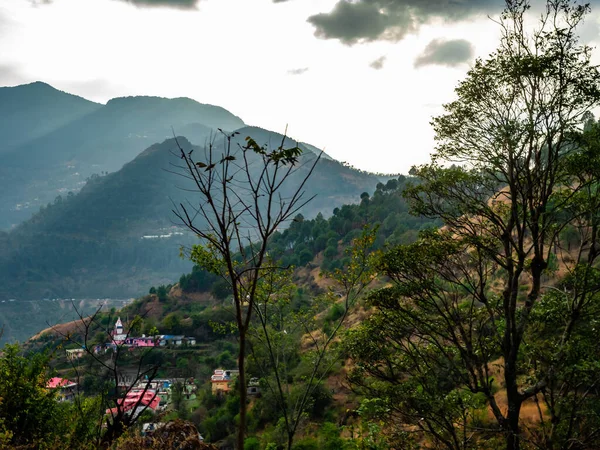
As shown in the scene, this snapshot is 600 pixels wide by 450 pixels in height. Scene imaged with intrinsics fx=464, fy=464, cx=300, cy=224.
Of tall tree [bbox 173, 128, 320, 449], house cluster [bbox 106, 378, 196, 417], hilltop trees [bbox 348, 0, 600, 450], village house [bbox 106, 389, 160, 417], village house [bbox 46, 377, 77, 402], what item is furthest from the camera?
village house [bbox 46, 377, 77, 402]

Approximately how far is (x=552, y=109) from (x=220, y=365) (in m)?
42.6

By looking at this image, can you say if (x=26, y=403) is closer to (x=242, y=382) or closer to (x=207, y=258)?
(x=207, y=258)

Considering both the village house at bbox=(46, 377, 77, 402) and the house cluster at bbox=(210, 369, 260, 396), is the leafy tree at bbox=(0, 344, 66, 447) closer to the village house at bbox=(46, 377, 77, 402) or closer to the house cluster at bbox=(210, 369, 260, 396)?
the village house at bbox=(46, 377, 77, 402)

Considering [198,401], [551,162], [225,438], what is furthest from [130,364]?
[551,162]

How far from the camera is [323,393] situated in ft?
70.0

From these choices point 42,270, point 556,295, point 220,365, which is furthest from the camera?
point 42,270

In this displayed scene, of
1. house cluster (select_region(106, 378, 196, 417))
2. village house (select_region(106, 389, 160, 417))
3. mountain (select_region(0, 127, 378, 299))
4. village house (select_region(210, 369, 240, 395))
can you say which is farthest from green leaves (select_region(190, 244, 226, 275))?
mountain (select_region(0, 127, 378, 299))

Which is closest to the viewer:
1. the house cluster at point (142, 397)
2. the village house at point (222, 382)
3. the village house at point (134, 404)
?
the village house at point (134, 404)

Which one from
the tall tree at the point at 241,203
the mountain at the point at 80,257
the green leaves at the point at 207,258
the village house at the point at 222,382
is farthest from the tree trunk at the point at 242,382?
the mountain at the point at 80,257

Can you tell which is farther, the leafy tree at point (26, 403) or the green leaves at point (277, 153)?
the leafy tree at point (26, 403)

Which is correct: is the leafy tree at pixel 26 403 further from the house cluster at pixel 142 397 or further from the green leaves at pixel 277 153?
the green leaves at pixel 277 153

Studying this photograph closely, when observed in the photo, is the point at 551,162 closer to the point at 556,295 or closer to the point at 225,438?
the point at 556,295

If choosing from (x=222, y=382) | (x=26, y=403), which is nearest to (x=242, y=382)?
(x=26, y=403)

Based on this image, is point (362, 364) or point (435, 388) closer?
point (435, 388)
